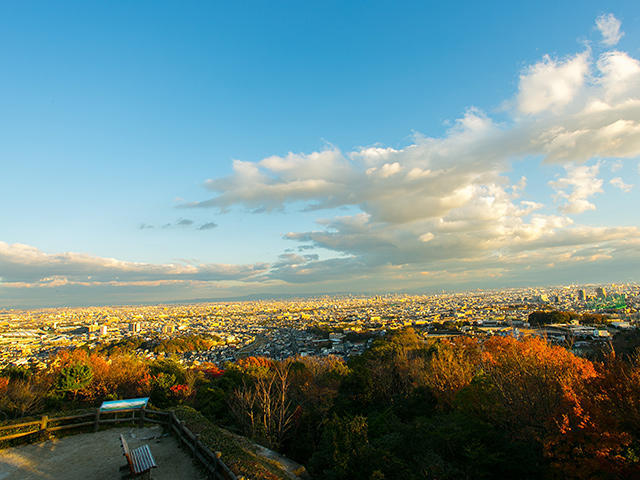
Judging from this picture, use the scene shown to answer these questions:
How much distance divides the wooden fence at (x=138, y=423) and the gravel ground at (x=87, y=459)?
0.33 m

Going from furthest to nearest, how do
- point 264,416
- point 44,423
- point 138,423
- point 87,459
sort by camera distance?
point 264,416
point 138,423
point 44,423
point 87,459

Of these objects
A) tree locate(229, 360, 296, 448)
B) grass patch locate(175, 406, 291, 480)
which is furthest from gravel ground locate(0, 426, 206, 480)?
tree locate(229, 360, 296, 448)

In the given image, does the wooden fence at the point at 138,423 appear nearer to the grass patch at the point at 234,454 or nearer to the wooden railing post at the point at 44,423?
the wooden railing post at the point at 44,423

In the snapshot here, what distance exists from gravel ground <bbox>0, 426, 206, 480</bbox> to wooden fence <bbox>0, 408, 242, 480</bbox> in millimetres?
326

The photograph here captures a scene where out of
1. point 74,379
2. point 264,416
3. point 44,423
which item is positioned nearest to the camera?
point 44,423

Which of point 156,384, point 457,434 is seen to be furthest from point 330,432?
point 156,384

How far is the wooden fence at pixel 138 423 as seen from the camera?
27.3ft

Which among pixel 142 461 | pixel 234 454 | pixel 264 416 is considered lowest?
pixel 264 416

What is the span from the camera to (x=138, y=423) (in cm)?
1250

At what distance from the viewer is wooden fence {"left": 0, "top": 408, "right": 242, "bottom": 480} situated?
327 inches

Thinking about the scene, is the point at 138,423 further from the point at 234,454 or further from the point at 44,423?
the point at 234,454

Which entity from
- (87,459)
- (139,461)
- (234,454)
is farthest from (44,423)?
(234,454)

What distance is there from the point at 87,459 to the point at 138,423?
10.6 ft

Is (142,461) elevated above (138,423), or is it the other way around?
(142,461)
